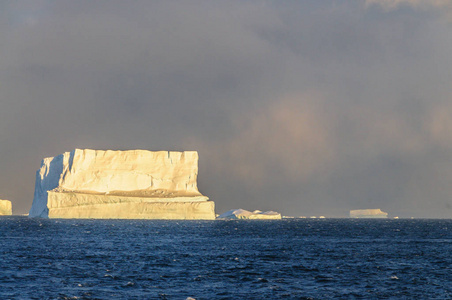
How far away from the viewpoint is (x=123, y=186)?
370 ft

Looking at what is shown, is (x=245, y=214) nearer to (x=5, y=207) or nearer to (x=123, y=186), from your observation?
(x=123, y=186)

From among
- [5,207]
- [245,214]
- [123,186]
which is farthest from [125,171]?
[5,207]

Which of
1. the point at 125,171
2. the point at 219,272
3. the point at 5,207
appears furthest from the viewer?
the point at 5,207

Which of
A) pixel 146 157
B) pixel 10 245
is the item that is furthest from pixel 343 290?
pixel 146 157

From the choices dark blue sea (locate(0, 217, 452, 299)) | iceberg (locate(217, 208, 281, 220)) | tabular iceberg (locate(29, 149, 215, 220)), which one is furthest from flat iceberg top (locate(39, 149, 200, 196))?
dark blue sea (locate(0, 217, 452, 299))

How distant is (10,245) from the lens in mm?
51781

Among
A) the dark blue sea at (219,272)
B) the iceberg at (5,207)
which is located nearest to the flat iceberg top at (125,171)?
the dark blue sea at (219,272)

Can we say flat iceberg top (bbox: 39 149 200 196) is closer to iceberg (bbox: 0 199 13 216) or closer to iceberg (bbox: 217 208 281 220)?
iceberg (bbox: 217 208 281 220)

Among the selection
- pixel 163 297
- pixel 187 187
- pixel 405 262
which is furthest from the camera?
pixel 187 187

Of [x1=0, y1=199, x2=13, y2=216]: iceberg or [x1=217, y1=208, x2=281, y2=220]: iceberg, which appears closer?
[x1=217, y1=208, x2=281, y2=220]: iceberg

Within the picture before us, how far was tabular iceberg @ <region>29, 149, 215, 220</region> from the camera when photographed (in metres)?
106

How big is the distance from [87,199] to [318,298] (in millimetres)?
85100

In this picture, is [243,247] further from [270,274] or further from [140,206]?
[140,206]

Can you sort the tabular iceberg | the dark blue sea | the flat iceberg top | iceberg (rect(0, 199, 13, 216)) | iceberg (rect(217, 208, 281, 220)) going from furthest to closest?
iceberg (rect(0, 199, 13, 216)) → iceberg (rect(217, 208, 281, 220)) → the flat iceberg top → the tabular iceberg → the dark blue sea
